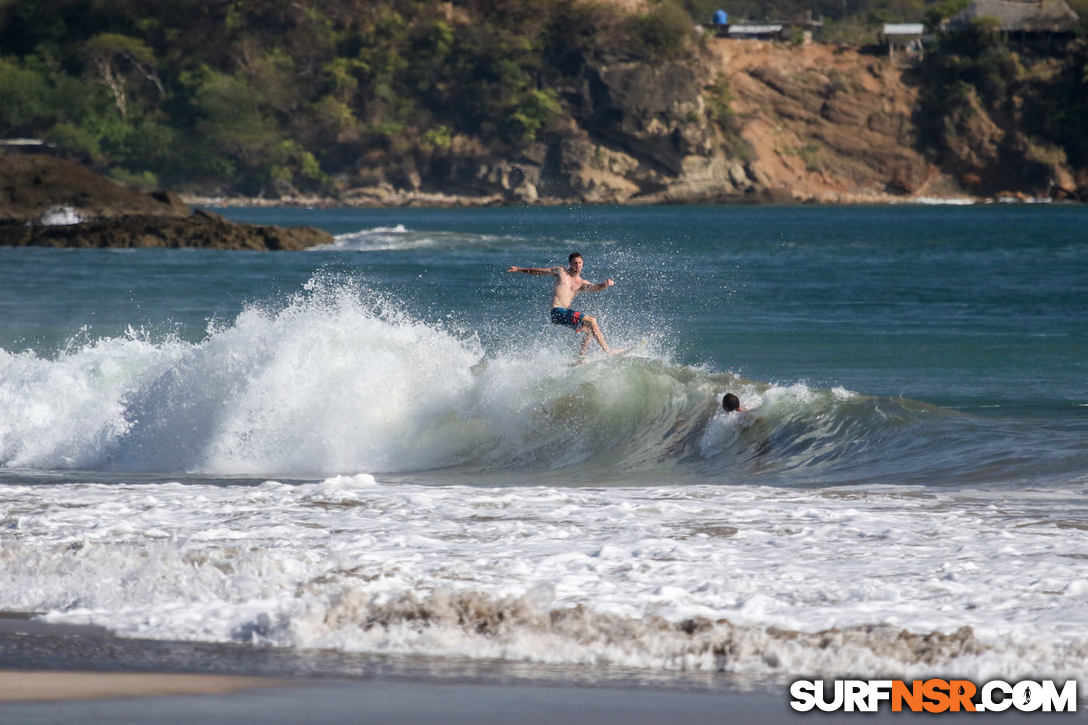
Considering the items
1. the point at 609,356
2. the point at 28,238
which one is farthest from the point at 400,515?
the point at 28,238

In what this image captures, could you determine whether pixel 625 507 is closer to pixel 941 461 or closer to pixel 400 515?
pixel 400 515

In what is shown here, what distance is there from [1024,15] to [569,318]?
12676cm

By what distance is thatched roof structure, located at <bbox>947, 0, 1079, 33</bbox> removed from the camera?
128 m

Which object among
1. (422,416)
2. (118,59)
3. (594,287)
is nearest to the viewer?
(422,416)

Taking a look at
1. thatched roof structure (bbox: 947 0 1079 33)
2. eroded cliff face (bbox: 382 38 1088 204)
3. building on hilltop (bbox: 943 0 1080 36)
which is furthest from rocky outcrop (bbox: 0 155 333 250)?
thatched roof structure (bbox: 947 0 1079 33)

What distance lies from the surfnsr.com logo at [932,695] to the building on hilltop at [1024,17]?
129565mm

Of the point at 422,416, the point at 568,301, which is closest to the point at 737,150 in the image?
the point at 568,301

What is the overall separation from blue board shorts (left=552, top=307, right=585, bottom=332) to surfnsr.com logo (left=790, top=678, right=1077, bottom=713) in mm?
9775

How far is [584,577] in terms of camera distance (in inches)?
273

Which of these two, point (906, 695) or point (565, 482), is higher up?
point (906, 695)

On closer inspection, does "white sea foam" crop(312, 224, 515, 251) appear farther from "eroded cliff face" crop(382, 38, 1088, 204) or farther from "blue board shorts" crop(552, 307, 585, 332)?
"eroded cliff face" crop(382, 38, 1088, 204)

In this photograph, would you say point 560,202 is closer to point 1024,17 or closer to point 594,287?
point 1024,17

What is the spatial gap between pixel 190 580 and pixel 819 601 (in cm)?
307

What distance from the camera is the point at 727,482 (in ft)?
37.1
